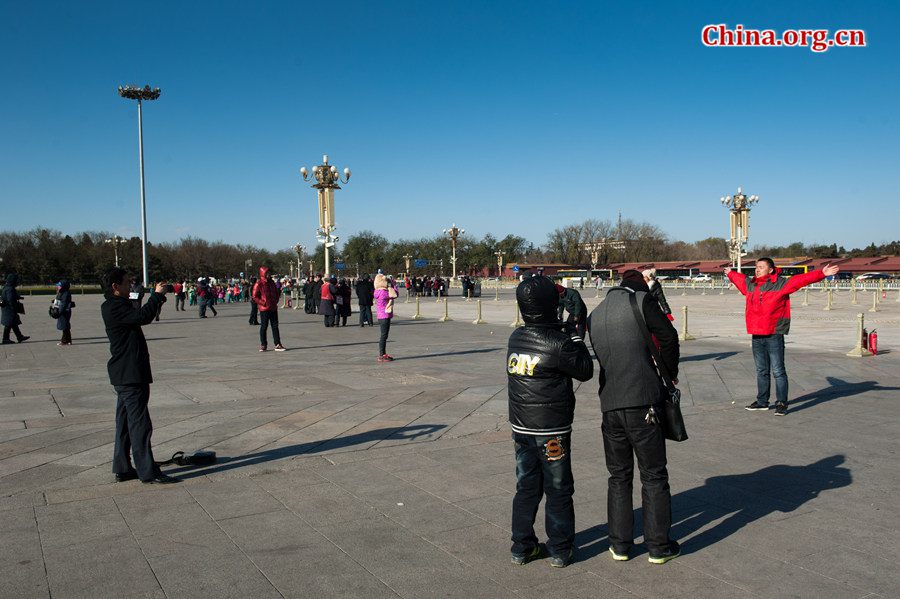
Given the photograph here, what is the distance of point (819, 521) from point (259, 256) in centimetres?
9711

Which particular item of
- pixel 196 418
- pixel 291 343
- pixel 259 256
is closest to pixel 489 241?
pixel 259 256

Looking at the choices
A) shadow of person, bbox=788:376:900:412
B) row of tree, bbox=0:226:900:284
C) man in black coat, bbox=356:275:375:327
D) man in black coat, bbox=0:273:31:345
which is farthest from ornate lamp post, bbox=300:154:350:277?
row of tree, bbox=0:226:900:284

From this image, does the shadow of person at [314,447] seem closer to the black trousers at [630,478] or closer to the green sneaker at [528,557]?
the green sneaker at [528,557]

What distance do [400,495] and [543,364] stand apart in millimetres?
1863

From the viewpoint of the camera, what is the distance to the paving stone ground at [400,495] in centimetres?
346

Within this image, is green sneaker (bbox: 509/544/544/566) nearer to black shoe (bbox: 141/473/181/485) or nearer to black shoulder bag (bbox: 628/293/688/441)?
black shoulder bag (bbox: 628/293/688/441)

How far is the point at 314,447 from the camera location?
6148mm

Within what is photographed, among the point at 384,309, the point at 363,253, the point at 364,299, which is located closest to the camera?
the point at 384,309

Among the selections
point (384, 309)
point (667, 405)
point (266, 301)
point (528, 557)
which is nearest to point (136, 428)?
point (528, 557)

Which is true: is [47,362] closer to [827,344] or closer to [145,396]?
[145,396]

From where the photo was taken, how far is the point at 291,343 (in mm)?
15750

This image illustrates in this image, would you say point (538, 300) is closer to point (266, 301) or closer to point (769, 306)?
point (769, 306)

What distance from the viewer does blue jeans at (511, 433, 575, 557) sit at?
3504mm

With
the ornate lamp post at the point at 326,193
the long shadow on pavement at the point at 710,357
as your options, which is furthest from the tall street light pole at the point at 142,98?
the long shadow on pavement at the point at 710,357
